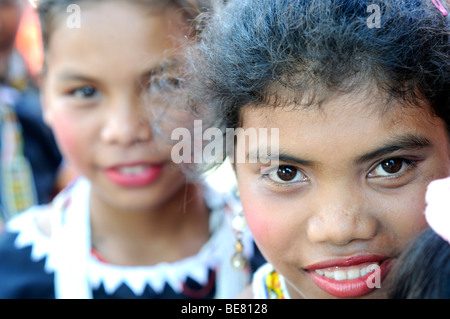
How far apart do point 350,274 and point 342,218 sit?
0.47 ft

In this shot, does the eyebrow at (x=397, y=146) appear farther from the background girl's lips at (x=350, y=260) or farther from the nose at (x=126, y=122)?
the nose at (x=126, y=122)

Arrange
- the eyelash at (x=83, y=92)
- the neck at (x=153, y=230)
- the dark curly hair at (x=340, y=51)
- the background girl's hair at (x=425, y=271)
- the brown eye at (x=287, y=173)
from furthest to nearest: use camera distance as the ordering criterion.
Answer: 1. the neck at (x=153, y=230)
2. the eyelash at (x=83, y=92)
3. the brown eye at (x=287, y=173)
4. the dark curly hair at (x=340, y=51)
5. the background girl's hair at (x=425, y=271)

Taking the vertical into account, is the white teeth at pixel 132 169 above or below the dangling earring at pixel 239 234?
above

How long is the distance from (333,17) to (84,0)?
74cm

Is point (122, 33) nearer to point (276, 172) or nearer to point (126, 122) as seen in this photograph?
point (126, 122)

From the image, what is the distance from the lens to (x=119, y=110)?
4.52 ft

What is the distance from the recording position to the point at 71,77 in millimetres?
1435

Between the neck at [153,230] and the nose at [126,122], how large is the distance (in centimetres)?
28

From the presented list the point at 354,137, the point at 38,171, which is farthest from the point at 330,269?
the point at 38,171

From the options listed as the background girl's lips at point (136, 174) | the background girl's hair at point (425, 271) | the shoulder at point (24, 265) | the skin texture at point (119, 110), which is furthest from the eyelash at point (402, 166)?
the shoulder at point (24, 265)

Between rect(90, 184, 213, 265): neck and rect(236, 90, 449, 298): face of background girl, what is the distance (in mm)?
599

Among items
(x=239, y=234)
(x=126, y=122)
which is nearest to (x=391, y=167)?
(x=239, y=234)

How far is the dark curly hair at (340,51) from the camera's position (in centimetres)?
94

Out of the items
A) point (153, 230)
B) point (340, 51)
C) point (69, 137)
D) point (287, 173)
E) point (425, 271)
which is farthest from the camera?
point (153, 230)
